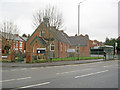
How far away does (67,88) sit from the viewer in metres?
6.22

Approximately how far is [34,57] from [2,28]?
1788 centimetres

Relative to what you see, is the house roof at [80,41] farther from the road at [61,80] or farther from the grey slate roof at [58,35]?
the road at [61,80]

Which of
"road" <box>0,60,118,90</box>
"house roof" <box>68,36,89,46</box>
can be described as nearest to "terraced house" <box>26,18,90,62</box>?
"house roof" <box>68,36,89,46</box>

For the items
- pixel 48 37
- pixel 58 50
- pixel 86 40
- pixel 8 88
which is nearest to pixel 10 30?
pixel 58 50

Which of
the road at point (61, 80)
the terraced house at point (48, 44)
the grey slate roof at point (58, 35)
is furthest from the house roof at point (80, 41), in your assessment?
the road at point (61, 80)

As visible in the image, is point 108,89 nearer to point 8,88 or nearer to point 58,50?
point 8,88

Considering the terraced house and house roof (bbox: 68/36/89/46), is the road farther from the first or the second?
house roof (bbox: 68/36/89/46)

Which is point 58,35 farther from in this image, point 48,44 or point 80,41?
point 80,41

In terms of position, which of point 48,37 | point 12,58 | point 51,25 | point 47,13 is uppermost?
point 47,13

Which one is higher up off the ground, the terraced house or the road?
the terraced house

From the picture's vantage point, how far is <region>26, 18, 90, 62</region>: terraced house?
24547 millimetres

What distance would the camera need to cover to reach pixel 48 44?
83.4 feet

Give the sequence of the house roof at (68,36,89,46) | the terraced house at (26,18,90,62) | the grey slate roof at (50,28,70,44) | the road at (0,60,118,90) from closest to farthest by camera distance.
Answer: the road at (0,60,118,90) < the terraced house at (26,18,90,62) < the grey slate roof at (50,28,70,44) < the house roof at (68,36,89,46)

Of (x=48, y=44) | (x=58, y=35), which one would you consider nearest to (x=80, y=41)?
(x=58, y=35)
